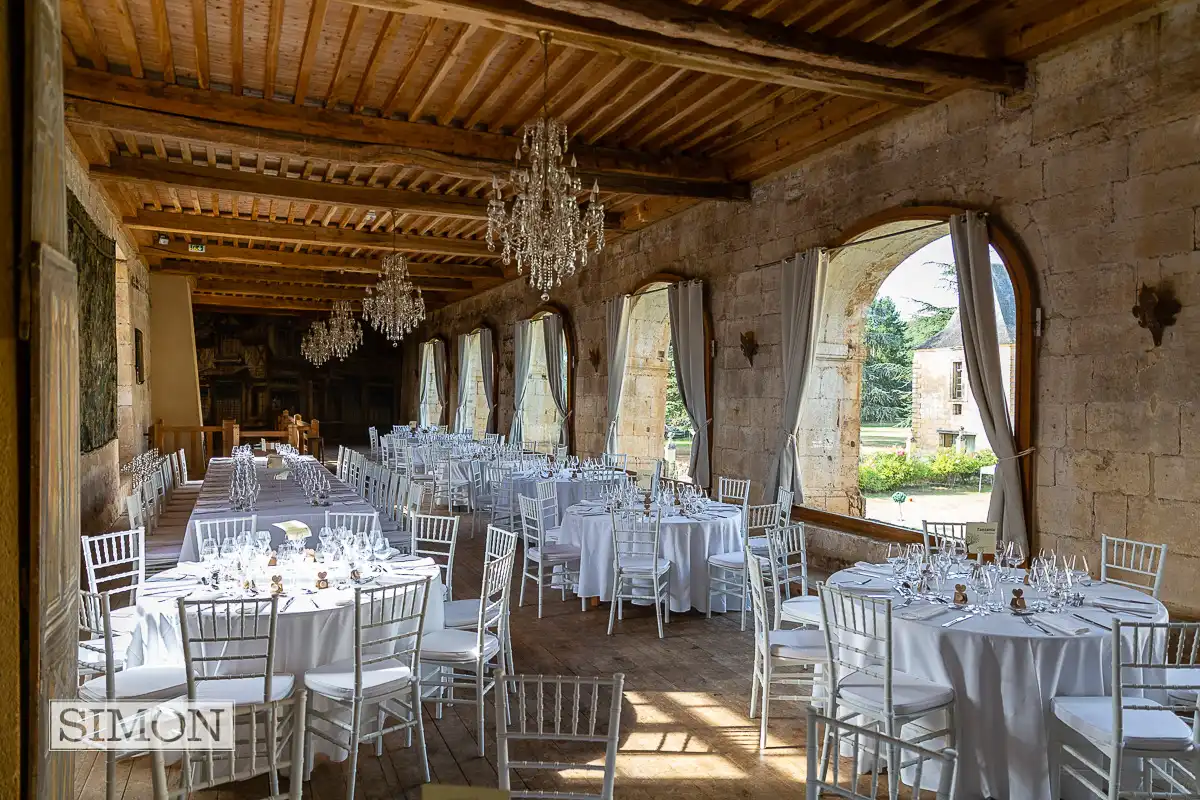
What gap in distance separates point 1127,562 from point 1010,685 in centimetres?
230

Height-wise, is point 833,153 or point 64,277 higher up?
point 833,153

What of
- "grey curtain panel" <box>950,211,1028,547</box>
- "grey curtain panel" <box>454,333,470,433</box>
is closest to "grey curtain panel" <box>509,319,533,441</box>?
"grey curtain panel" <box>454,333,470,433</box>

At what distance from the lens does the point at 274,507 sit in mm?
6613

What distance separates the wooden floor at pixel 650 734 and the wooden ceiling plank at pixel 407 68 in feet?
13.9

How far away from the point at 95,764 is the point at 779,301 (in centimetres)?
658

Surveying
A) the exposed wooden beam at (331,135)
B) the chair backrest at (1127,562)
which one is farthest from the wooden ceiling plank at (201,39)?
the chair backrest at (1127,562)

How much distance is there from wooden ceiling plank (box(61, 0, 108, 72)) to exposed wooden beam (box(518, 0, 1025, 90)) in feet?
9.99

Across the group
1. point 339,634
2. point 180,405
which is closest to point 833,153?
point 339,634

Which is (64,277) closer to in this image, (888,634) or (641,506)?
(888,634)

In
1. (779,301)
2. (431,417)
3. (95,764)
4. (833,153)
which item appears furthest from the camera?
(431,417)

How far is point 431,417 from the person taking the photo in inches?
920

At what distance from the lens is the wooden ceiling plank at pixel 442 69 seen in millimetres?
5383

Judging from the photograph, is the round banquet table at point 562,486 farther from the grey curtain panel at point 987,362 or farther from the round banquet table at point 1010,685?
the round banquet table at point 1010,685

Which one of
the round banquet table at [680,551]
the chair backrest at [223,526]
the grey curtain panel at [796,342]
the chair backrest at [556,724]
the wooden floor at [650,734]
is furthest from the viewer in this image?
the grey curtain panel at [796,342]
